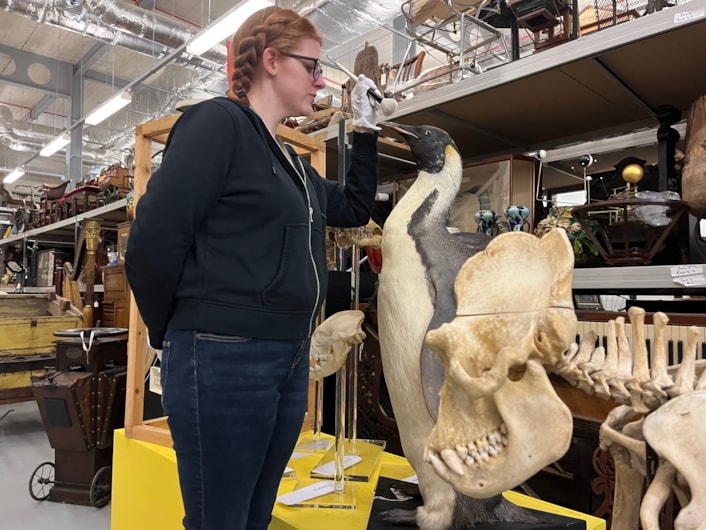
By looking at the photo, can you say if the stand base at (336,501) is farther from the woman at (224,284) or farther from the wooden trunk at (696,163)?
the wooden trunk at (696,163)

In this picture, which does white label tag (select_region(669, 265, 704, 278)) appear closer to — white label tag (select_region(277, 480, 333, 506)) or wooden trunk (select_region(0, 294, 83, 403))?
white label tag (select_region(277, 480, 333, 506))

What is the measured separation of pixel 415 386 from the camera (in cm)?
98

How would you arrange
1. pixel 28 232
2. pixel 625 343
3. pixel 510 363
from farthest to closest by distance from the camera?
1. pixel 28 232
2. pixel 625 343
3. pixel 510 363

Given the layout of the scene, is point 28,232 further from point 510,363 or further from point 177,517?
point 510,363

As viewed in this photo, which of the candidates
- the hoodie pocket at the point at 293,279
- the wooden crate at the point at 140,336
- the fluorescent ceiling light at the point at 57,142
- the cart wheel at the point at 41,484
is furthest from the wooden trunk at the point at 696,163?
the fluorescent ceiling light at the point at 57,142

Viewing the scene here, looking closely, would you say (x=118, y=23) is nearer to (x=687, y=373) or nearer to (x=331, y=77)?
(x=331, y=77)

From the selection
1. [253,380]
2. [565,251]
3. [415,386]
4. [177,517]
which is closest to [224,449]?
[253,380]

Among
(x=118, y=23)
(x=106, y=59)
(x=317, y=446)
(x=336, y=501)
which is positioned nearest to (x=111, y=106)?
(x=118, y=23)

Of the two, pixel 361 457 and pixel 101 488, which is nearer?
pixel 361 457

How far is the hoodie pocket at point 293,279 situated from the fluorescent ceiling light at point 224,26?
3.38m

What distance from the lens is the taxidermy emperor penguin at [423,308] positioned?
971 mm

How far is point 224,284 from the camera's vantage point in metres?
0.88

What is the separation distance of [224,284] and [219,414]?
0.21 metres

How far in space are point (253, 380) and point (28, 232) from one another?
578 cm
